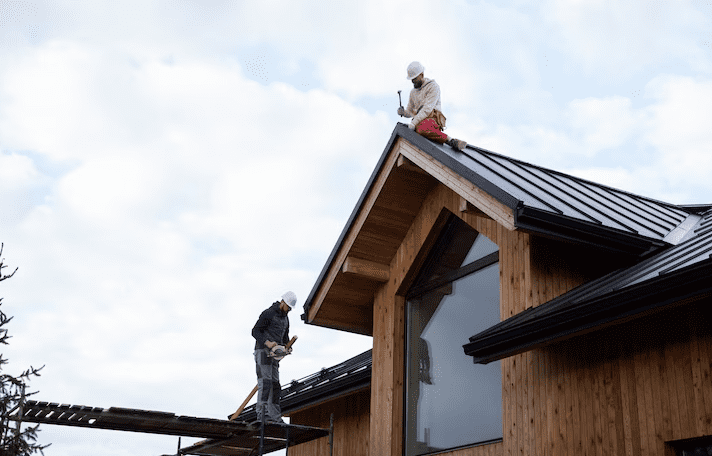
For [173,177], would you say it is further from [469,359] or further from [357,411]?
[469,359]

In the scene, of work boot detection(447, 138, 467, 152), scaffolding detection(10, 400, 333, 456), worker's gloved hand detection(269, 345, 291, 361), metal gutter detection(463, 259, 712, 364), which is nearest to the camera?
metal gutter detection(463, 259, 712, 364)

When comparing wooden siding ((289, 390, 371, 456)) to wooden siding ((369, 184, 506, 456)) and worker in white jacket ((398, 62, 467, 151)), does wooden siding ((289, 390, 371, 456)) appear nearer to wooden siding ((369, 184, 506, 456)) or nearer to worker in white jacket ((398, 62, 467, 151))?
wooden siding ((369, 184, 506, 456))

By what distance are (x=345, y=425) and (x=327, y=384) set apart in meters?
0.75

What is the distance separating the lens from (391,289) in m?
11.3

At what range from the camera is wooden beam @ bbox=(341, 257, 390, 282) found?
11.3m

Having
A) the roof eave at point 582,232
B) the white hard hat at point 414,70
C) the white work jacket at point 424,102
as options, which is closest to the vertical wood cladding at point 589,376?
Answer: the roof eave at point 582,232

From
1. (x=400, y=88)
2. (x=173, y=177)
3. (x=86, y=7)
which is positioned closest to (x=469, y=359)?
(x=400, y=88)

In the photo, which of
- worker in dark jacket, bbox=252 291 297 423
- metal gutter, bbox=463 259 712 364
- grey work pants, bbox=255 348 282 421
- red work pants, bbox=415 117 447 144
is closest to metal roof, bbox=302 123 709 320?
red work pants, bbox=415 117 447 144

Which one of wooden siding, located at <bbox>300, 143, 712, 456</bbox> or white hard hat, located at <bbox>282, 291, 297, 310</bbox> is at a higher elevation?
white hard hat, located at <bbox>282, 291, 297, 310</bbox>

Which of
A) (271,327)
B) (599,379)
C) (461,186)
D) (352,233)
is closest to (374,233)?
(352,233)

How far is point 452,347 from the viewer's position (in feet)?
32.8

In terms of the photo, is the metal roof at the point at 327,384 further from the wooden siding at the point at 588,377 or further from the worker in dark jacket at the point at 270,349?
the wooden siding at the point at 588,377

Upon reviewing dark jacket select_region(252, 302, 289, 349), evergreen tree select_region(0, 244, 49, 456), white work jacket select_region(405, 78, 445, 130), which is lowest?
evergreen tree select_region(0, 244, 49, 456)

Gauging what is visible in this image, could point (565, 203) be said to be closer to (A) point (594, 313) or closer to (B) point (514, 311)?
(B) point (514, 311)
